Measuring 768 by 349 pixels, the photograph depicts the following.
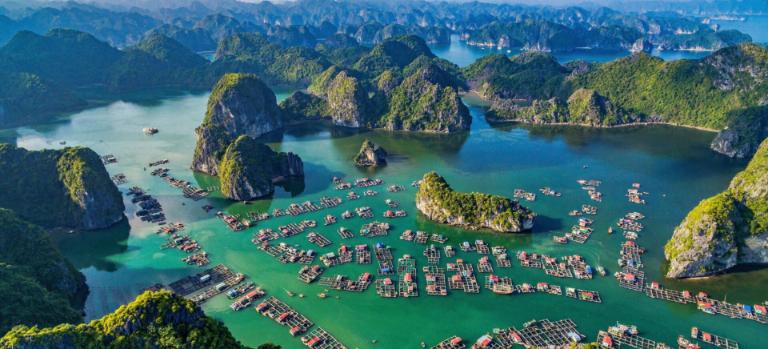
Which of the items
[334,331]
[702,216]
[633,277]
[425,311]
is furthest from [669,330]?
[334,331]

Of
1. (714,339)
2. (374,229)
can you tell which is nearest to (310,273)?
(374,229)

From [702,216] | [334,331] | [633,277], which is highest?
[702,216]

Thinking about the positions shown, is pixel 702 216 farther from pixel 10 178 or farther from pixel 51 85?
pixel 51 85

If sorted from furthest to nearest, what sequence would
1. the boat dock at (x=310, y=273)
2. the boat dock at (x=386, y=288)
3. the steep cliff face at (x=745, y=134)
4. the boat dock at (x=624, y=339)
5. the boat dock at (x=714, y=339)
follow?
the steep cliff face at (x=745, y=134), the boat dock at (x=310, y=273), the boat dock at (x=386, y=288), the boat dock at (x=624, y=339), the boat dock at (x=714, y=339)

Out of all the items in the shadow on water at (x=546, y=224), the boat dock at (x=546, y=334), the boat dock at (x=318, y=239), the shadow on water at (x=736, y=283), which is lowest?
the boat dock at (x=546, y=334)

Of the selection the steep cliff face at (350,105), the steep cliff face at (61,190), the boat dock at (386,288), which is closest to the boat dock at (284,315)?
the boat dock at (386,288)

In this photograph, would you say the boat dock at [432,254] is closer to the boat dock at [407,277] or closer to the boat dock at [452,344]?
the boat dock at [407,277]
